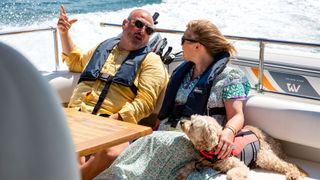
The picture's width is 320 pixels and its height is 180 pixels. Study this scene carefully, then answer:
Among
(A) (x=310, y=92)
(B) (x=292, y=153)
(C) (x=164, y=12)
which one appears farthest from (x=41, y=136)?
(C) (x=164, y=12)

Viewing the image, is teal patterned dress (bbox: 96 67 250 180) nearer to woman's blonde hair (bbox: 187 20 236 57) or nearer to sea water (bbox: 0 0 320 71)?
woman's blonde hair (bbox: 187 20 236 57)

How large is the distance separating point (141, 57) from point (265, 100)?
2.61ft

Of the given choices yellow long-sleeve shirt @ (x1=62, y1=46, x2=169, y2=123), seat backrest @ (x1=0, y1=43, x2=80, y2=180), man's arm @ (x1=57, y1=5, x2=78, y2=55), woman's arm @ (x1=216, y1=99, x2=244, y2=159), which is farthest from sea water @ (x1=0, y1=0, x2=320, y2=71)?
seat backrest @ (x1=0, y1=43, x2=80, y2=180)

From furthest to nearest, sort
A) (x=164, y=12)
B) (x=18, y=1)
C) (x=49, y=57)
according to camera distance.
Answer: (x=18, y=1), (x=164, y=12), (x=49, y=57)

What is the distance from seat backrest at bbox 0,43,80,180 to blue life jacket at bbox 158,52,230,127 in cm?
186

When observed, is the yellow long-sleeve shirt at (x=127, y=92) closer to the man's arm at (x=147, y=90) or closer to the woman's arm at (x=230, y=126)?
the man's arm at (x=147, y=90)

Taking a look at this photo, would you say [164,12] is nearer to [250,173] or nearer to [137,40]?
[137,40]

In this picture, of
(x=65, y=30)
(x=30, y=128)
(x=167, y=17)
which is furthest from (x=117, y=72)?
(x=167, y=17)

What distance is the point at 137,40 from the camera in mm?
3133

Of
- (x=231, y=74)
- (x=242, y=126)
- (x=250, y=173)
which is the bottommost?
(x=250, y=173)

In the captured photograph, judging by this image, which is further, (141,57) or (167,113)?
(141,57)

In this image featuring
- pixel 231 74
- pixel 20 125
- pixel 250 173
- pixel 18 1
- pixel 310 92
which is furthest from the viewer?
pixel 18 1

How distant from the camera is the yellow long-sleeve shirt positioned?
2893mm

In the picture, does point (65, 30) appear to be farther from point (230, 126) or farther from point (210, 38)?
point (230, 126)
